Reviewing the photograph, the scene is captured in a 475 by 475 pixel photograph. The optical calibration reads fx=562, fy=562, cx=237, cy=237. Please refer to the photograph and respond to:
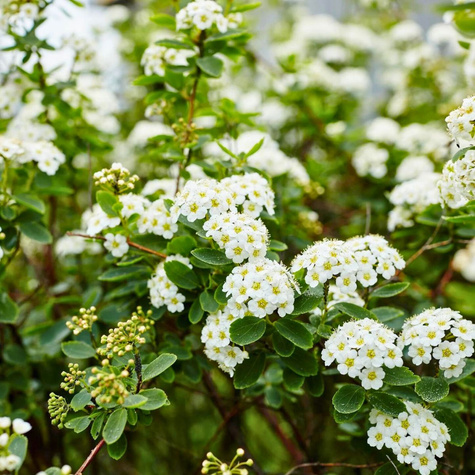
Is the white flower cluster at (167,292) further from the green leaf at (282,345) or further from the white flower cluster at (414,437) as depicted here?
the white flower cluster at (414,437)

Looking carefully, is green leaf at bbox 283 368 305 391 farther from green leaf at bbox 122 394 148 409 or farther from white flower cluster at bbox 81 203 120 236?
white flower cluster at bbox 81 203 120 236

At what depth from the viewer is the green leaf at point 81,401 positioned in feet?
4.63

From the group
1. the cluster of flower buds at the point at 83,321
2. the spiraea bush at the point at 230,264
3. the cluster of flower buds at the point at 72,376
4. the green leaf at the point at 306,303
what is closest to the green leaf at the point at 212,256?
the spiraea bush at the point at 230,264

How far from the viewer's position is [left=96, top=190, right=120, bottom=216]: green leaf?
1730 mm

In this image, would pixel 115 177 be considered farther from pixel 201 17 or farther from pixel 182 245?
pixel 201 17

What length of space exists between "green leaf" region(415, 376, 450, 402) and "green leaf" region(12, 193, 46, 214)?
137 centimetres

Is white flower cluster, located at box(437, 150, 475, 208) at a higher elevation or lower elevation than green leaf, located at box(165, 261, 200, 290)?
higher

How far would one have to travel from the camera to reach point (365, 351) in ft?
4.68

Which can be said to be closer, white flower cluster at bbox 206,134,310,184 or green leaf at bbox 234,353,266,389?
green leaf at bbox 234,353,266,389

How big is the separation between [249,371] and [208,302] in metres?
0.24

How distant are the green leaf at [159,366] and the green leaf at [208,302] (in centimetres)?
18

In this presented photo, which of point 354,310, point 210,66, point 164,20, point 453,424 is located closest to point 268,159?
point 210,66

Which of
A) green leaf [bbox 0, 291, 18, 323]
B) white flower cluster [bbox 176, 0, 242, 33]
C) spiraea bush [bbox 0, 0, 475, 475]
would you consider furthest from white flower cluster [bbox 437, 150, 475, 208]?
green leaf [bbox 0, 291, 18, 323]

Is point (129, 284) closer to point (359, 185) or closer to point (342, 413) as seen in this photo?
point (342, 413)
